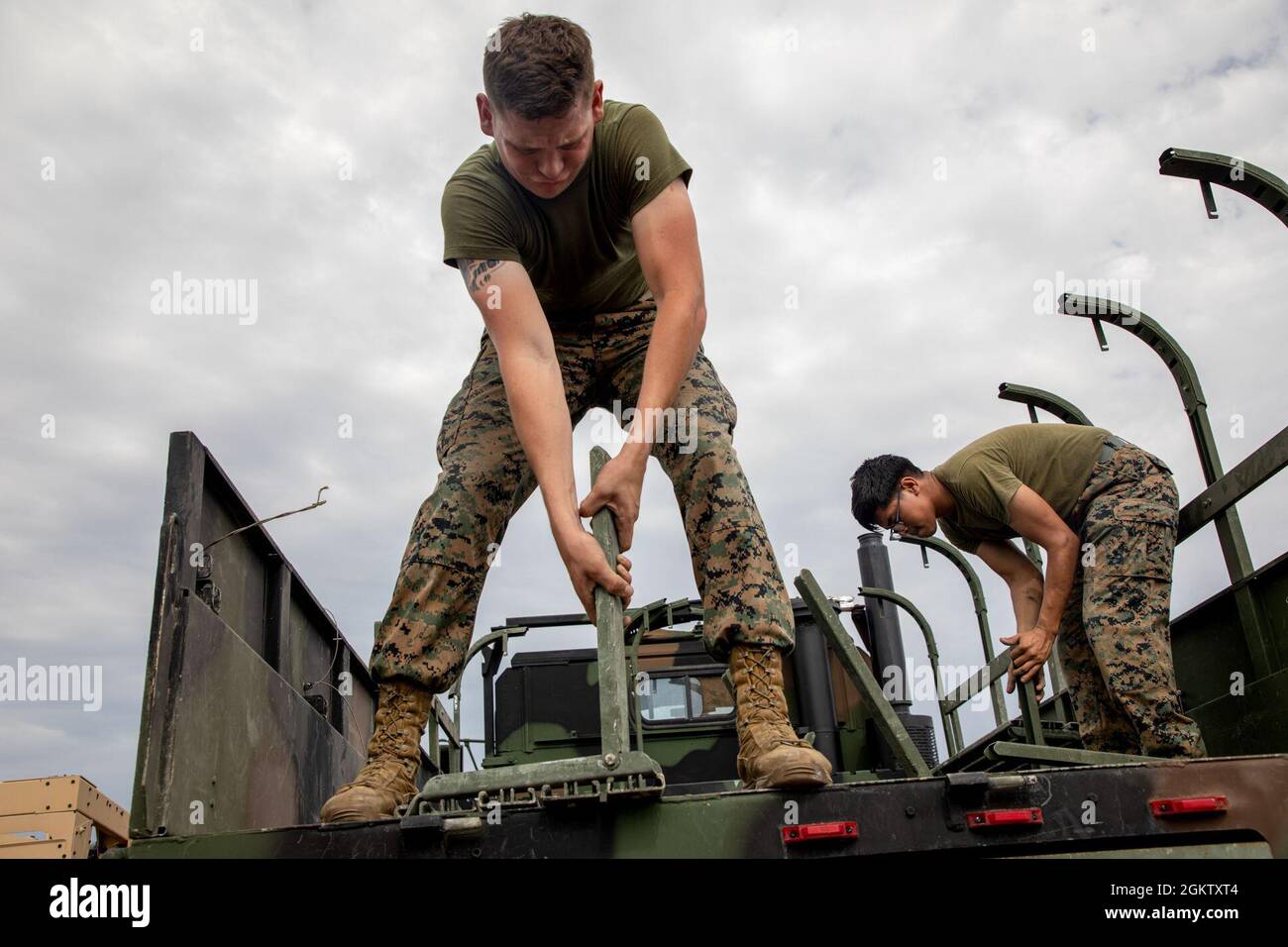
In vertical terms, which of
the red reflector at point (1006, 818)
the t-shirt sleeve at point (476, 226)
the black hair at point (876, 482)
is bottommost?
the red reflector at point (1006, 818)

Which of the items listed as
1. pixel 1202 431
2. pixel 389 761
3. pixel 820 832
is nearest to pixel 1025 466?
pixel 1202 431

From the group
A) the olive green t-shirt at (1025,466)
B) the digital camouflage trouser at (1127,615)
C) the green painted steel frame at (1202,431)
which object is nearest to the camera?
the digital camouflage trouser at (1127,615)

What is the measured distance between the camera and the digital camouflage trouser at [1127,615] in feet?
10.1

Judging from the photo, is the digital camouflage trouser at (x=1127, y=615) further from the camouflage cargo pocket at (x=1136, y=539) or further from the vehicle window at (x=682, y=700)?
the vehicle window at (x=682, y=700)

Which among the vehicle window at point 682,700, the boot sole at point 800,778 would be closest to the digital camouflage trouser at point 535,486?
the boot sole at point 800,778

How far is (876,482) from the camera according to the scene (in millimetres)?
3850

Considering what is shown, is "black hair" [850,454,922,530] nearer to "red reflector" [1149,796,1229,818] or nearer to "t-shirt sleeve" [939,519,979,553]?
"t-shirt sleeve" [939,519,979,553]

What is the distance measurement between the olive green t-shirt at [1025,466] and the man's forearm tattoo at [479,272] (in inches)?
73.3

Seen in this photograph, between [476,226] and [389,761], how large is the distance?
50.8 inches

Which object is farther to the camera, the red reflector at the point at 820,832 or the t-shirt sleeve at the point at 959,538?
the t-shirt sleeve at the point at 959,538

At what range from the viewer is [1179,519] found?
367cm
